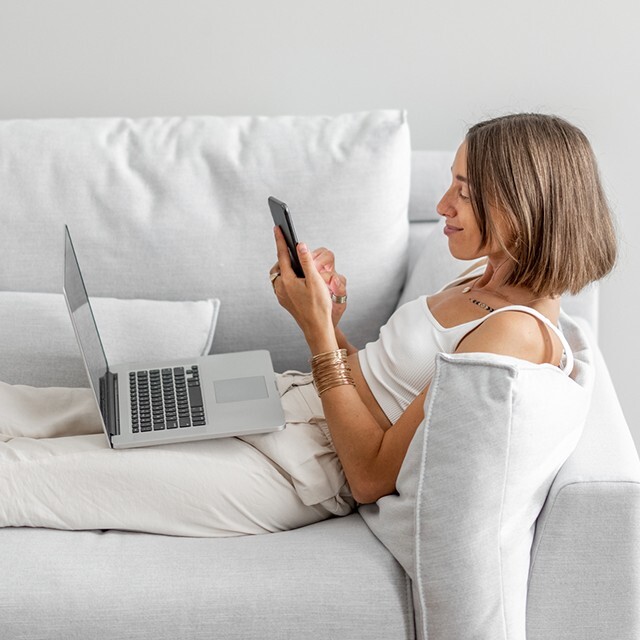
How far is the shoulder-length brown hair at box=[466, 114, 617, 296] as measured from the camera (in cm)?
126

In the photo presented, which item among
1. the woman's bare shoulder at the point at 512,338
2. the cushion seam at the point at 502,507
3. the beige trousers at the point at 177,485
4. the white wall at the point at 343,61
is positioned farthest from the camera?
the white wall at the point at 343,61

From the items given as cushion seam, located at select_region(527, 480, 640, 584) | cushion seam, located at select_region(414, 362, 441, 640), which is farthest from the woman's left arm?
cushion seam, located at select_region(527, 480, 640, 584)

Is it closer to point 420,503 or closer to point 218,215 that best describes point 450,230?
point 420,503

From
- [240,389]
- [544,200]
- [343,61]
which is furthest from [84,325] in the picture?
[343,61]

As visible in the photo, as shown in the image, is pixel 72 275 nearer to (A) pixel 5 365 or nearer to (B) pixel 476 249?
(A) pixel 5 365

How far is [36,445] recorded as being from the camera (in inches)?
53.9

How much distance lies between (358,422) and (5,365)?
69cm

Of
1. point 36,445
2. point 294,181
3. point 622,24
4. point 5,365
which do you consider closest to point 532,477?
point 36,445

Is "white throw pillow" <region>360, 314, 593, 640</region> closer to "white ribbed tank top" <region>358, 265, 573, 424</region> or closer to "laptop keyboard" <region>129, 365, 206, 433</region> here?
"white ribbed tank top" <region>358, 265, 573, 424</region>

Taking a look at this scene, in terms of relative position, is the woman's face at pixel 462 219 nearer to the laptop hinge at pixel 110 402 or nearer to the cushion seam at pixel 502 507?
the cushion seam at pixel 502 507

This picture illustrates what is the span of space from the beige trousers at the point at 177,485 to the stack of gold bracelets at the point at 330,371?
→ 0.11 metres

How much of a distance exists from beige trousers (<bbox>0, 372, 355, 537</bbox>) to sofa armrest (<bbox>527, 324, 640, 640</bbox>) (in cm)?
33

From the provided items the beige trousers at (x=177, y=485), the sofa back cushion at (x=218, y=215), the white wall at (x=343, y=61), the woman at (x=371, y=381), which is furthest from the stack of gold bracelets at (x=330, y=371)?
the white wall at (x=343, y=61)

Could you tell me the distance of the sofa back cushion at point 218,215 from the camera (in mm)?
1759
